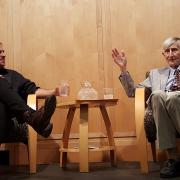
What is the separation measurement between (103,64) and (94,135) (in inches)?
24.3

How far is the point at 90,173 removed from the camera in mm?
2355

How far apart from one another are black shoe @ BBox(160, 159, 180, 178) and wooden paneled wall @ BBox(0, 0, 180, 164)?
2.86 feet

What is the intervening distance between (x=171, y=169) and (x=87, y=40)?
1.45 m

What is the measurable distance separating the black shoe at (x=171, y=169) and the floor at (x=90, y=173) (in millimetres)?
53

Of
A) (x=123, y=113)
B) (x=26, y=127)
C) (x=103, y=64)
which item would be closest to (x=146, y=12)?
(x=103, y=64)

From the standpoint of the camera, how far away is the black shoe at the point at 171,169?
2066 mm

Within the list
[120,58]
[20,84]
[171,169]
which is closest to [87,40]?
[120,58]

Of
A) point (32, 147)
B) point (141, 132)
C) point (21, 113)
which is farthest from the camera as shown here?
point (32, 147)

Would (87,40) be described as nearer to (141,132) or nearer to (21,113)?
(141,132)

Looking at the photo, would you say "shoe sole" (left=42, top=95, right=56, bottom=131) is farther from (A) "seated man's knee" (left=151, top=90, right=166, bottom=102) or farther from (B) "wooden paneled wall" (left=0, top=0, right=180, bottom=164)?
(B) "wooden paneled wall" (left=0, top=0, right=180, bottom=164)

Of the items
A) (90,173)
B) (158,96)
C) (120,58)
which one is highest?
(120,58)

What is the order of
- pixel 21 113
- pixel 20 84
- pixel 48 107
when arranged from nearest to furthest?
1. pixel 48 107
2. pixel 21 113
3. pixel 20 84

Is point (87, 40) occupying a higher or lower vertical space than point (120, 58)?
higher

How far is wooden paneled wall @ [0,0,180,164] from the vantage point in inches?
119
